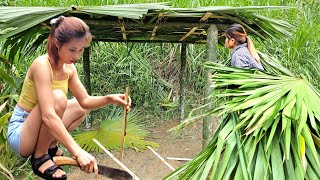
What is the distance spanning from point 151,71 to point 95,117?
1.12 meters

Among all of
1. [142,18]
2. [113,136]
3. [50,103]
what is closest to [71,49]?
[50,103]

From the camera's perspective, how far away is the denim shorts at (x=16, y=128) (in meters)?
2.35

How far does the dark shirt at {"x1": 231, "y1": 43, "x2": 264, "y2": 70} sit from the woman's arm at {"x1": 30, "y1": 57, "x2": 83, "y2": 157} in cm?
196

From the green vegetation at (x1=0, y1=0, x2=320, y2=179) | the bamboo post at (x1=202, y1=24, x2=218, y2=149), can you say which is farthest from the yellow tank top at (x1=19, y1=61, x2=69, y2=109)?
the green vegetation at (x1=0, y1=0, x2=320, y2=179)

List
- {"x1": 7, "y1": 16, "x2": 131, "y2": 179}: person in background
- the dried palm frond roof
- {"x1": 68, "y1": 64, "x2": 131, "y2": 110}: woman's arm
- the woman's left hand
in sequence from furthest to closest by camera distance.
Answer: the dried palm frond roof, {"x1": 68, "y1": 64, "x2": 131, "y2": 110}: woman's arm, the woman's left hand, {"x1": 7, "y1": 16, "x2": 131, "y2": 179}: person in background

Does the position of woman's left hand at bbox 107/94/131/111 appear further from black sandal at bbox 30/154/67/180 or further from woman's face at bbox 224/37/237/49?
woman's face at bbox 224/37/237/49

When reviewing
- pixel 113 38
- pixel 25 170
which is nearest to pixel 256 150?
pixel 25 170

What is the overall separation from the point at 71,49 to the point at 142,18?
1.32 meters

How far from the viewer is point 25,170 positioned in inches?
165

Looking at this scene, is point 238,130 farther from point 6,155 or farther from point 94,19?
point 6,155

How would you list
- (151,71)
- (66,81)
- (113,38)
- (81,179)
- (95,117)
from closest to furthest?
(66,81) → (81,179) → (113,38) → (95,117) → (151,71)

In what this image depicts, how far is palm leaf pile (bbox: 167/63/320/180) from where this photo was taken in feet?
5.98

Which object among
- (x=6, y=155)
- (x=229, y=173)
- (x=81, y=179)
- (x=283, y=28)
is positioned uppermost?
(x=283, y=28)

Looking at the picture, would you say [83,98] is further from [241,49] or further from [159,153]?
[159,153]
